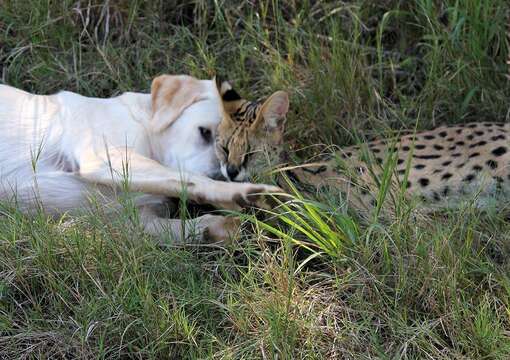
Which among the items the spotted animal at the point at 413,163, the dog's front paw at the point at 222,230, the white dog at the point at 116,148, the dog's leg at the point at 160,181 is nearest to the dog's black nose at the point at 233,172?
the spotted animal at the point at 413,163

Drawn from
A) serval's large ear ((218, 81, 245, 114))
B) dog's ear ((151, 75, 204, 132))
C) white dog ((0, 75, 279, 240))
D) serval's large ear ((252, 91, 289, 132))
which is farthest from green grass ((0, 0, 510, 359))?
dog's ear ((151, 75, 204, 132))

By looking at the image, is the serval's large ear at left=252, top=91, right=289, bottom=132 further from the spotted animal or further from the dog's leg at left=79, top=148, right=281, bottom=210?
the dog's leg at left=79, top=148, right=281, bottom=210

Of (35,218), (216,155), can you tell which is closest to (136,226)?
(35,218)

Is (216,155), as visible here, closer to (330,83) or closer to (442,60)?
(330,83)

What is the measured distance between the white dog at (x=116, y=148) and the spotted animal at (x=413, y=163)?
0.13m

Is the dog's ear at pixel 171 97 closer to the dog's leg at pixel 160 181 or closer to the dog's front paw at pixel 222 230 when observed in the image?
the dog's leg at pixel 160 181

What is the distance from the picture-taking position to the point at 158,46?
4492 millimetres

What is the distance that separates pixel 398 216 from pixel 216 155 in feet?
2.88

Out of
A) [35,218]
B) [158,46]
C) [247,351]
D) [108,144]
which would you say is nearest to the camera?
[247,351]

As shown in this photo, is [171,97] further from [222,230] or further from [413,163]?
[413,163]

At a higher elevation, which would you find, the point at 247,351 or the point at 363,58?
the point at 363,58

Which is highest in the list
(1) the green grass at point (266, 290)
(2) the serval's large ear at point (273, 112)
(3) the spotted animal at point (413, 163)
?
(2) the serval's large ear at point (273, 112)

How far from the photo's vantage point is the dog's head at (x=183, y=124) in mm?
3684

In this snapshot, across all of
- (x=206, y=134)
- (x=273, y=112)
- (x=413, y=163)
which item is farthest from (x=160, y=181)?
(x=413, y=163)
